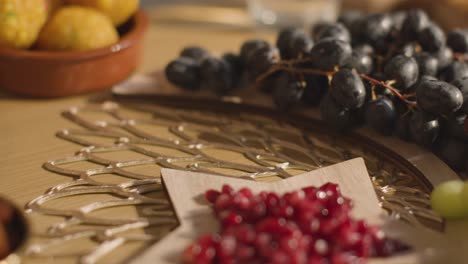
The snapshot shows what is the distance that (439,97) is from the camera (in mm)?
757

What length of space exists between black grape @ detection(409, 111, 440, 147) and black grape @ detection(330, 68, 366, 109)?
70mm

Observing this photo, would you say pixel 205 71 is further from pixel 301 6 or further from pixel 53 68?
pixel 301 6

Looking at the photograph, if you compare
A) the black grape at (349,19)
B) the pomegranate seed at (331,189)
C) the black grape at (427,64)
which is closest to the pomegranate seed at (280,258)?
the pomegranate seed at (331,189)

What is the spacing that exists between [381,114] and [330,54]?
0.33 feet

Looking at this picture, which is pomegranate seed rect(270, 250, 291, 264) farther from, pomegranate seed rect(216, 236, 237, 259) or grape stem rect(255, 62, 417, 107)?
grape stem rect(255, 62, 417, 107)

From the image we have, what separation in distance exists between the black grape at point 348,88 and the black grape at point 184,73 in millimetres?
232

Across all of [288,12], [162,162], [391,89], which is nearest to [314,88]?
[391,89]

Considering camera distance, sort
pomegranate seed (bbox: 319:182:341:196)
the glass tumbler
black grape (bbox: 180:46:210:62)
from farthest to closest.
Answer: the glass tumbler < black grape (bbox: 180:46:210:62) < pomegranate seed (bbox: 319:182:341:196)

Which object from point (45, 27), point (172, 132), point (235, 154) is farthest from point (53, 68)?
point (235, 154)

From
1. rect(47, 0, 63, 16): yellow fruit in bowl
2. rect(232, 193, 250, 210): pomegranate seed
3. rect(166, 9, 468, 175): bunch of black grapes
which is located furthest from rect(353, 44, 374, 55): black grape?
rect(47, 0, 63, 16): yellow fruit in bowl

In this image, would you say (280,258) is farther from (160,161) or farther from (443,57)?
(443,57)

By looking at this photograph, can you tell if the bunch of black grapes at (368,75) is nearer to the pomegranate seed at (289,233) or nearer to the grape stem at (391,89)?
the grape stem at (391,89)

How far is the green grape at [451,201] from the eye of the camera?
0.68 metres

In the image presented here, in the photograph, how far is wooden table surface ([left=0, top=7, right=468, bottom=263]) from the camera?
77 centimetres
